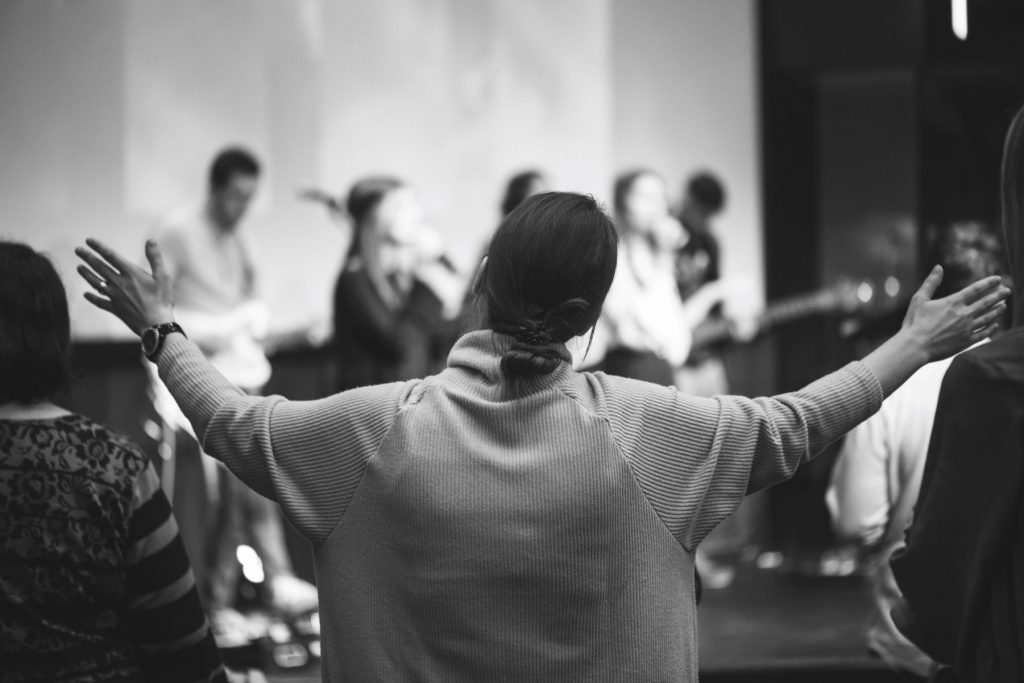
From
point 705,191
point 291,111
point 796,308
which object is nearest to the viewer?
point 291,111

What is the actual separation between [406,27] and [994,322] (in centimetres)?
462

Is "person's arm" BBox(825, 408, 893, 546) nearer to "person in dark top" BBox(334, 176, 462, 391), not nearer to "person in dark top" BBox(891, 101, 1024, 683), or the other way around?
"person in dark top" BBox(891, 101, 1024, 683)

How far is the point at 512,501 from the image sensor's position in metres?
1.54

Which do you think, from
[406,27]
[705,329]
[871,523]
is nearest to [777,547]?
[705,329]

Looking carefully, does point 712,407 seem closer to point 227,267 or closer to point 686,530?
point 686,530

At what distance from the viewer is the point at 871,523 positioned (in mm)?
2420

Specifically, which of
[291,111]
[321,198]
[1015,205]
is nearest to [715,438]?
[1015,205]

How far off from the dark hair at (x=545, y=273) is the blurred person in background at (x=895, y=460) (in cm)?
98

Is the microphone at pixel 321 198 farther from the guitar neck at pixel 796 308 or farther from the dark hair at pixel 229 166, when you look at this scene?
the guitar neck at pixel 796 308

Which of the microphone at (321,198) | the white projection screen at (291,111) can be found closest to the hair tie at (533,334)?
the microphone at (321,198)

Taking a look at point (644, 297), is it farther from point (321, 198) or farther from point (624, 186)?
point (321, 198)

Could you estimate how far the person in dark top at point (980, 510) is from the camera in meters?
1.52

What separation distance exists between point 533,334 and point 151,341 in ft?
1.72

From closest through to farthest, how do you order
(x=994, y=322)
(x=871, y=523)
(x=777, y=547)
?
(x=994, y=322) < (x=871, y=523) < (x=777, y=547)
